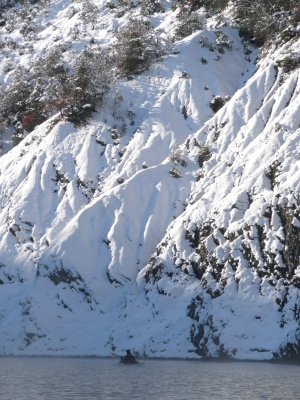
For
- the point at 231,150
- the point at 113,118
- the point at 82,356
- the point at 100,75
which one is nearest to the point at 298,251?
the point at 231,150

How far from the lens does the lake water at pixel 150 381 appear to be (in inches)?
975

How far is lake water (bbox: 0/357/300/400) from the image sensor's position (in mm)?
24766

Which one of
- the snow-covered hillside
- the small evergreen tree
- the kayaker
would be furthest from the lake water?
the small evergreen tree

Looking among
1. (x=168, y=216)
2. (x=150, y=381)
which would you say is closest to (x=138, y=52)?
(x=168, y=216)

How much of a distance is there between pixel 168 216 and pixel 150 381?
23003 mm

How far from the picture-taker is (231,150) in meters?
50.4

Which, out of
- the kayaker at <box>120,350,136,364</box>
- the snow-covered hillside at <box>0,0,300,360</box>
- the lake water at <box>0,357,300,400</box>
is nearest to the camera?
the lake water at <box>0,357,300,400</box>

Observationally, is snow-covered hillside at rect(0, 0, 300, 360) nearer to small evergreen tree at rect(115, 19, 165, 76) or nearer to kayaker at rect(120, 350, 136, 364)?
small evergreen tree at rect(115, 19, 165, 76)

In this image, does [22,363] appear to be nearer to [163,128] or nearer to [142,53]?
[163,128]

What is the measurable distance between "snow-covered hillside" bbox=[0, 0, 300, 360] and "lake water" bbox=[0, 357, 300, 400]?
4.43 meters

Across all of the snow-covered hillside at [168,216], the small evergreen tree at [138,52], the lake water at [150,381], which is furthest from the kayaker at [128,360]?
the small evergreen tree at [138,52]

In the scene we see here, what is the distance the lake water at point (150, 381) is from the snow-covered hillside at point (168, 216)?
14.5ft

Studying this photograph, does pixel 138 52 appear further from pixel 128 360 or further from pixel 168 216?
pixel 128 360

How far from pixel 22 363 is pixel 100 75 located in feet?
107
